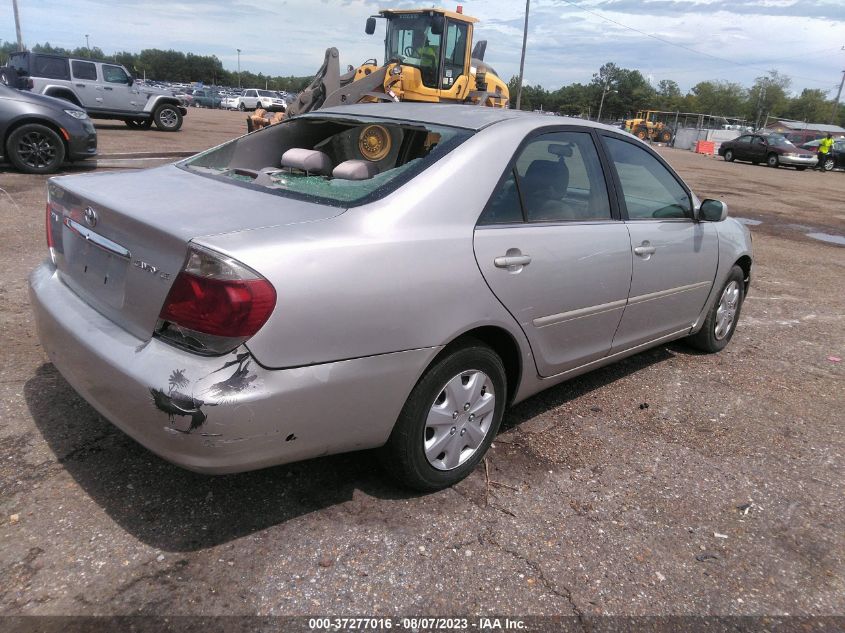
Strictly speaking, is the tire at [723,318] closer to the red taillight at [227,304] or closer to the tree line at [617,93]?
the red taillight at [227,304]

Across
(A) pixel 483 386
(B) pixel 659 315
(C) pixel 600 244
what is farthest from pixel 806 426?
(A) pixel 483 386

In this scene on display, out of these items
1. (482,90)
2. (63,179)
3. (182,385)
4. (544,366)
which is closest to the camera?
(182,385)

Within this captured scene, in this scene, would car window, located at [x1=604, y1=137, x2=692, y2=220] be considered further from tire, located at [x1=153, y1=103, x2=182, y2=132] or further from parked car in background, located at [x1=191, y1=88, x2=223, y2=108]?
parked car in background, located at [x1=191, y1=88, x2=223, y2=108]

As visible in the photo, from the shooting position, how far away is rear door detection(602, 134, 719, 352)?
363 centimetres

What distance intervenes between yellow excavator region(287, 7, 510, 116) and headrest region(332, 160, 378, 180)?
32.6 ft

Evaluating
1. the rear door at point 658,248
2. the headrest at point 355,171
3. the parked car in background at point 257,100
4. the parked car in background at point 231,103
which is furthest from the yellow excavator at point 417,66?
the parked car in background at point 231,103

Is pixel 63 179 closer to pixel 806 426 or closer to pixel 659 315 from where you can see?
pixel 659 315

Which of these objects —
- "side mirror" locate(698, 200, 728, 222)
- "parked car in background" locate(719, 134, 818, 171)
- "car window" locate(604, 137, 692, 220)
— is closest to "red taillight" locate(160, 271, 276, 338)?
"car window" locate(604, 137, 692, 220)

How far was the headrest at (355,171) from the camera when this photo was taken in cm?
293

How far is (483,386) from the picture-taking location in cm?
284

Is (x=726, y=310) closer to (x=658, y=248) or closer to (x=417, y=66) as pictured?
(x=658, y=248)

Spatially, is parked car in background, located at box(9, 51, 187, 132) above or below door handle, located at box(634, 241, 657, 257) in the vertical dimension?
above

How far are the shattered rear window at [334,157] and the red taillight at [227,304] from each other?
59cm

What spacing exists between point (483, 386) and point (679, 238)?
189cm
